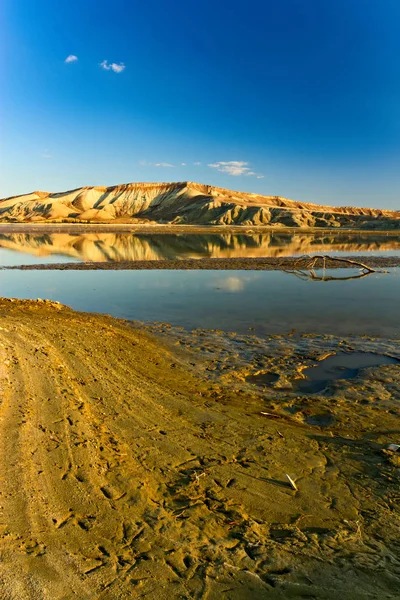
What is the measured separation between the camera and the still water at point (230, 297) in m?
14.1

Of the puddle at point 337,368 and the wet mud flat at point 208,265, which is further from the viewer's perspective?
the wet mud flat at point 208,265

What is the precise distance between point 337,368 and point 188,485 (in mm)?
6288

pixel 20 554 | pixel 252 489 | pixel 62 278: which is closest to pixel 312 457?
pixel 252 489

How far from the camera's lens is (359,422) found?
22.2 ft

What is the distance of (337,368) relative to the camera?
9695 millimetres

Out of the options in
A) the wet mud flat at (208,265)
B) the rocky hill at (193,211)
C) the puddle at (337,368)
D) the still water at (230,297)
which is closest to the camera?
the puddle at (337,368)

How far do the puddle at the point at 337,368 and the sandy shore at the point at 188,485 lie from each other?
0.44 metres

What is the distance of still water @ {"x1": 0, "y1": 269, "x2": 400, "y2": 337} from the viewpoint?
14.1 meters

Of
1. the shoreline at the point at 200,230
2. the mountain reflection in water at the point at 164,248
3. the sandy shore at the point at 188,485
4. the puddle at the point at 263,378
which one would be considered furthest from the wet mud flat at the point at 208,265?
the shoreline at the point at 200,230

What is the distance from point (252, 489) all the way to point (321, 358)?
6.27m

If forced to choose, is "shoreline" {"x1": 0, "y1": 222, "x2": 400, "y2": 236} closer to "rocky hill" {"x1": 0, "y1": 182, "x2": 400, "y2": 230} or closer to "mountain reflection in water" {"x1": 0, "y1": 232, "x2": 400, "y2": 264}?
"rocky hill" {"x1": 0, "y1": 182, "x2": 400, "y2": 230}

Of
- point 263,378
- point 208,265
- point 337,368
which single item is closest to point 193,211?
point 208,265

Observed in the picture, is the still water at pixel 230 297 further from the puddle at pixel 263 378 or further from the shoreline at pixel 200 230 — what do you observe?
the shoreline at pixel 200 230

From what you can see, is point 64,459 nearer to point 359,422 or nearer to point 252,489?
point 252,489
